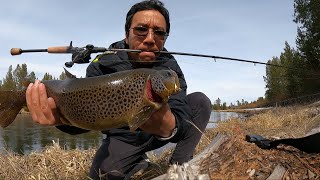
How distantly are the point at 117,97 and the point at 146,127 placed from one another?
0.56 metres

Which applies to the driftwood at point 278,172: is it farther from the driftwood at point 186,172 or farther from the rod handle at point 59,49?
the rod handle at point 59,49

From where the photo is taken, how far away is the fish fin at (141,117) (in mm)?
2863

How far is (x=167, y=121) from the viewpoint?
3422 millimetres

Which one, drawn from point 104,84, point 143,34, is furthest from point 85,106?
point 143,34

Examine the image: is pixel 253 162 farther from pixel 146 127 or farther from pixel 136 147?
pixel 136 147

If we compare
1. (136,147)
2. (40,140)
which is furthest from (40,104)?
(40,140)

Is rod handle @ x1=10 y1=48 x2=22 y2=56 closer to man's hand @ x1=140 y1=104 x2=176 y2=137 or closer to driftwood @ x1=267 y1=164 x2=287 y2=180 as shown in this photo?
man's hand @ x1=140 y1=104 x2=176 y2=137

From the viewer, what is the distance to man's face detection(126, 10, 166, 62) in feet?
13.4

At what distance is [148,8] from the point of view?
4219 millimetres

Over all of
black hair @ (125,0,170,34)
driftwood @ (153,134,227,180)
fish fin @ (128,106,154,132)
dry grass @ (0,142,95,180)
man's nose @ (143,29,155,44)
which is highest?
black hair @ (125,0,170,34)

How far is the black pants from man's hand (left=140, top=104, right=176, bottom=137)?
98 cm

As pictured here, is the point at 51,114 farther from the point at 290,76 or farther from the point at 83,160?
the point at 290,76

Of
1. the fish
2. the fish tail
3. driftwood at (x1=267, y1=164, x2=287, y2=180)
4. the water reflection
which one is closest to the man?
the fish tail

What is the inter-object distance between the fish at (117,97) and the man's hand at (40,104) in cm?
13
